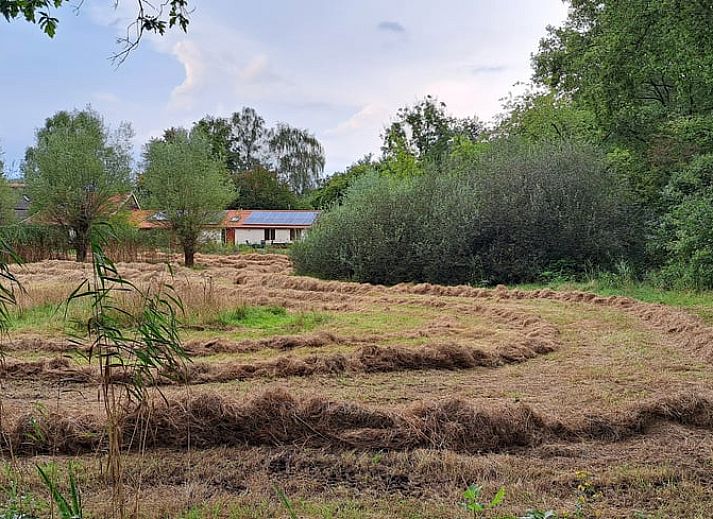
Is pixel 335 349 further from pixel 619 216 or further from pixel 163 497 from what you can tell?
pixel 619 216

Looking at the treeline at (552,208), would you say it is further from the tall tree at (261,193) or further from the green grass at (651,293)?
the tall tree at (261,193)

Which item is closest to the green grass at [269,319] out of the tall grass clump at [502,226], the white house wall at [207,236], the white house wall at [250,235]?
the tall grass clump at [502,226]

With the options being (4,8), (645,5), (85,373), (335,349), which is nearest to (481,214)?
(645,5)

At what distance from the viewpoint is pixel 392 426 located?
3680mm

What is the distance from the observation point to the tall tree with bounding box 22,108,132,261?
24.2 m

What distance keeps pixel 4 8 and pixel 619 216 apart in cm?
1458

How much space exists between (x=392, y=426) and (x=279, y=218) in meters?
37.9

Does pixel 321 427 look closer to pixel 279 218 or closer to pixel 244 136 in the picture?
pixel 279 218

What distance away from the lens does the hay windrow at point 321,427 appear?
3.50 metres

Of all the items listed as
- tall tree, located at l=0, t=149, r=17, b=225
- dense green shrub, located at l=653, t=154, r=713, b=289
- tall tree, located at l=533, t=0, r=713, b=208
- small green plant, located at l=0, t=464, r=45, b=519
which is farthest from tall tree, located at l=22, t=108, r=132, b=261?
small green plant, located at l=0, t=464, r=45, b=519

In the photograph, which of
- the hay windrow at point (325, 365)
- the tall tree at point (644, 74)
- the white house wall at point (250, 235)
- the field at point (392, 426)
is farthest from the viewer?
the white house wall at point (250, 235)

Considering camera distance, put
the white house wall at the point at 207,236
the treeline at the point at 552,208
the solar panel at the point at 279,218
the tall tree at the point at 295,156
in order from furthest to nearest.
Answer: the tall tree at the point at 295,156 → the solar panel at the point at 279,218 → the white house wall at the point at 207,236 → the treeline at the point at 552,208

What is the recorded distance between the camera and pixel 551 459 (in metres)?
3.41

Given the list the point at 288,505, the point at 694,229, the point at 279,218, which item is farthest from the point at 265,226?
the point at 288,505
